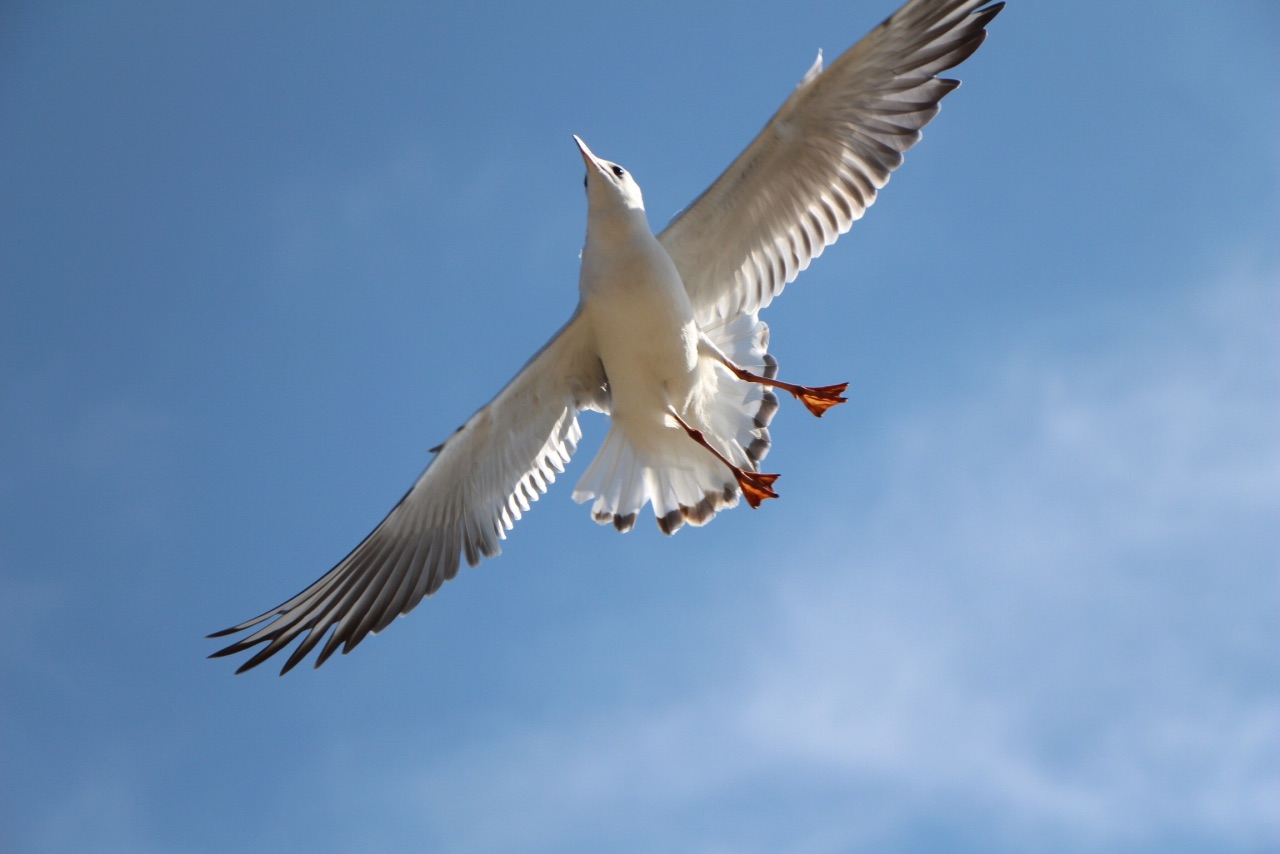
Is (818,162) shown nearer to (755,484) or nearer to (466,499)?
(755,484)

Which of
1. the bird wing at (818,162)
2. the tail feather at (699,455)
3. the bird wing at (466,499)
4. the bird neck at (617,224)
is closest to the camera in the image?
the bird wing at (818,162)

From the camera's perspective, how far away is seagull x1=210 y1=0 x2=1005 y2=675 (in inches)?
325

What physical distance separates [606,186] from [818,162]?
4.48 ft

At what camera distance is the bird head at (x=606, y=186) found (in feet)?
27.6

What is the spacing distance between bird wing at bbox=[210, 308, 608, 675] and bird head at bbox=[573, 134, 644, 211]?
0.77m

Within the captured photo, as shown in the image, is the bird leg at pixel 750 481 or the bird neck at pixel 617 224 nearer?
the bird neck at pixel 617 224

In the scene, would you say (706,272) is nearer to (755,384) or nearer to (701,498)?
(755,384)

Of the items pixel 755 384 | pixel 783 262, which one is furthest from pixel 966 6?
pixel 755 384

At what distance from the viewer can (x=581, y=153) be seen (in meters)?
8.61

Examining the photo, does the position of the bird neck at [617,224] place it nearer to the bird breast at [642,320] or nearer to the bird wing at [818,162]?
the bird breast at [642,320]

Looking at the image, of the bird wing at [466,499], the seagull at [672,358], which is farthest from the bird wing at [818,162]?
the bird wing at [466,499]

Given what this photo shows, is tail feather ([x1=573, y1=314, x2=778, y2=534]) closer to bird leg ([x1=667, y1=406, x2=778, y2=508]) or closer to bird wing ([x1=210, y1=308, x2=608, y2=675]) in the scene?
bird leg ([x1=667, y1=406, x2=778, y2=508])

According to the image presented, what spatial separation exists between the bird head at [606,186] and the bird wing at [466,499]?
2.54ft

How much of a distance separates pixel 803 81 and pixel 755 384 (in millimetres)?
1983
